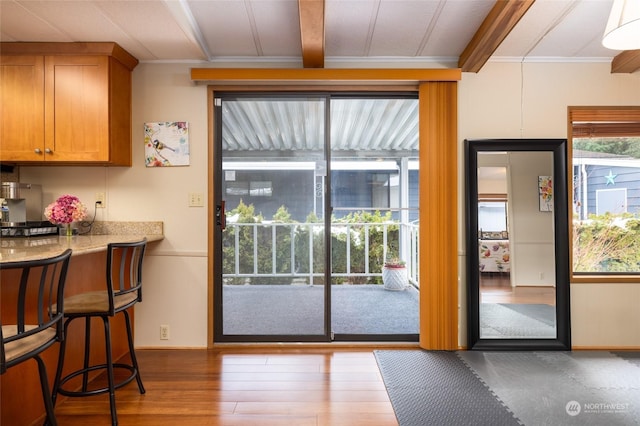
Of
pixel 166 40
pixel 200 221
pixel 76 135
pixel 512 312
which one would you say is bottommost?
pixel 512 312

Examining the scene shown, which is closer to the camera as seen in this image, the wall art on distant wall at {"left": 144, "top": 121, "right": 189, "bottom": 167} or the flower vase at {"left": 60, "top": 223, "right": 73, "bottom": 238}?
the flower vase at {"left": 60, "top": 223, "right": 73, "bottom": 238}

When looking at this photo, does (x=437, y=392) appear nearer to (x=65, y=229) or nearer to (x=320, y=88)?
(x=320, y=88)

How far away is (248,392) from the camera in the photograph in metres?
2.28

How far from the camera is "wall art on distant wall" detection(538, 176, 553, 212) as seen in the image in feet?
9.81

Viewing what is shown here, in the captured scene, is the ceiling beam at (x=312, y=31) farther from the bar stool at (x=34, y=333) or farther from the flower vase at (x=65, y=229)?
the flower vase at (x=65, y=229)

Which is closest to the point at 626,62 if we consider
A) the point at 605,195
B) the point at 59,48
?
the point at 605,195

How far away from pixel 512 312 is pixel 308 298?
1.67 metres

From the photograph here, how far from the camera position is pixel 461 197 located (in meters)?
2.99

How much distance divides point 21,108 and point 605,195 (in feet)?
15.1

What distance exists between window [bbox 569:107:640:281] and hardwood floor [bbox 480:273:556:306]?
39 centimetres

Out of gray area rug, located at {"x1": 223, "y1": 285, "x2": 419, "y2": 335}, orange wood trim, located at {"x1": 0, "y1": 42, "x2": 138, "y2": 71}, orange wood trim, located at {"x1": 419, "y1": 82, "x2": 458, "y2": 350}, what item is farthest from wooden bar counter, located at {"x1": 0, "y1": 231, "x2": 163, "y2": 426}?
orange wood trim, located at {"x1": 419, "y1": 82, "x2": 458, "y2": 350}

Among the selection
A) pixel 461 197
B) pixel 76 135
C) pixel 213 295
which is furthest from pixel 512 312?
pixel 76 135

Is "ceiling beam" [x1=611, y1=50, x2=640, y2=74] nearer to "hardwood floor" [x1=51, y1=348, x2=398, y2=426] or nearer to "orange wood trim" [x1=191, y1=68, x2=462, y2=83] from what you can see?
"orange wood trim" [x1=191, y1=68, x2=462, y2=83]

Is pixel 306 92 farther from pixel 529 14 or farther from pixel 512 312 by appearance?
pixel 512 312
